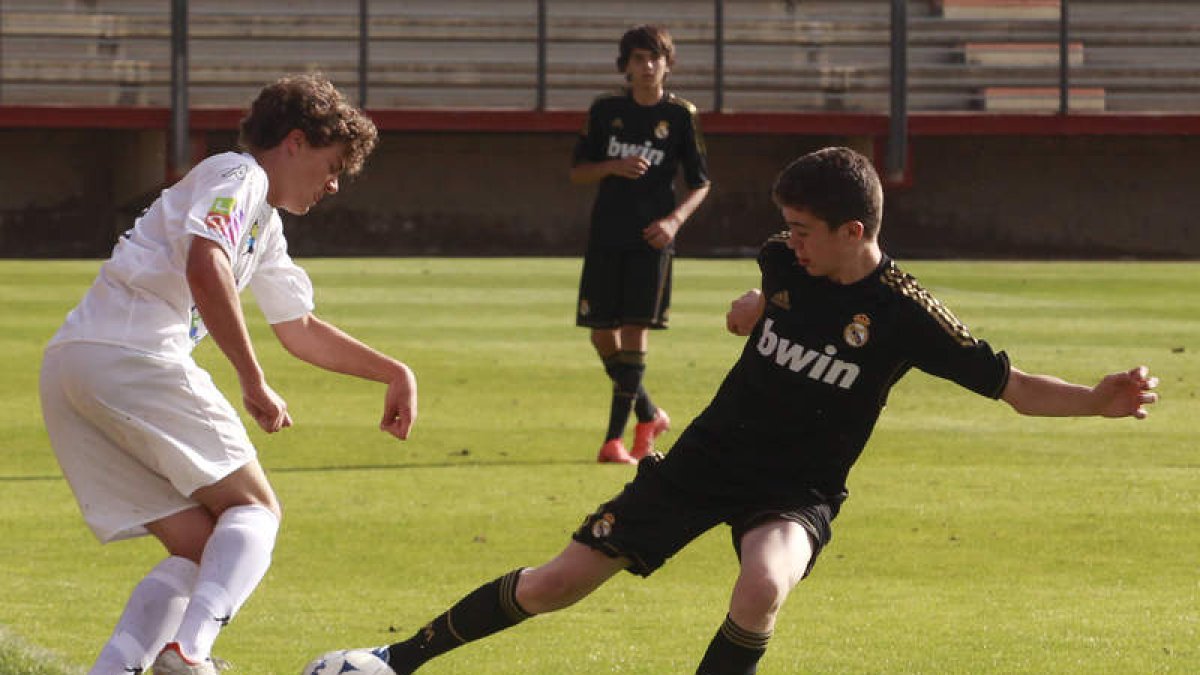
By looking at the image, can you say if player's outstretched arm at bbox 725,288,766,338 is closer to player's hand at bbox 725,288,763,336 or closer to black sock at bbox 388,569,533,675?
player's hand at bbox 725,288,763,336

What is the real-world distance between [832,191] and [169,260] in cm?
156

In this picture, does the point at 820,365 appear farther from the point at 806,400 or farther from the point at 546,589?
the point at 546,589

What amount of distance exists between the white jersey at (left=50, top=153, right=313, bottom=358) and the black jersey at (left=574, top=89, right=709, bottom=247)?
601 centimetres

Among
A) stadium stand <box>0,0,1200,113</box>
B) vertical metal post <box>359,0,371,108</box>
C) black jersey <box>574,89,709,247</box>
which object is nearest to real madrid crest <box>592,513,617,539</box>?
black jersey <box>574,89,709,247</box>

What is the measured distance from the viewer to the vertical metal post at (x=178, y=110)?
31.6m

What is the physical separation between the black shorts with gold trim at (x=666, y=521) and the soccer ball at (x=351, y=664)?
0.59 m

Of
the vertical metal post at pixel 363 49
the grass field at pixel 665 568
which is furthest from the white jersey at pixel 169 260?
the vertical metal post at pixel 363 49

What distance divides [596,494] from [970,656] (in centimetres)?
351

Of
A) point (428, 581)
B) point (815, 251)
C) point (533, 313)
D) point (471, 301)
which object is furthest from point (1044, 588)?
point (471, 301)

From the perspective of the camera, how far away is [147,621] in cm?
507

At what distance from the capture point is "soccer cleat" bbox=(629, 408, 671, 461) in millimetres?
11047

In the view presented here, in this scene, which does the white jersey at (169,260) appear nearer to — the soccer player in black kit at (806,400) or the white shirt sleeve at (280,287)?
the white shirt sleeve at (280,287)

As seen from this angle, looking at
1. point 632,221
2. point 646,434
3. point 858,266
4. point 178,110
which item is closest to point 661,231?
point 632,221

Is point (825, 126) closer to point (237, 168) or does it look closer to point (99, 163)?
point (99, 163)
